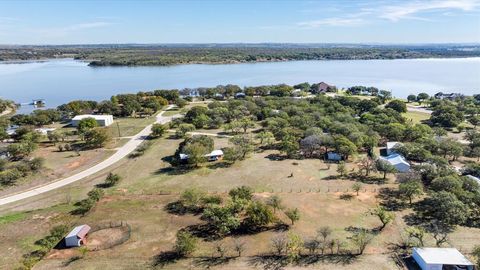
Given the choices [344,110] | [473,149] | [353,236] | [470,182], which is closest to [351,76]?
[344,110]

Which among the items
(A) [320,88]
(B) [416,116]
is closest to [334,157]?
(B) [416,116]

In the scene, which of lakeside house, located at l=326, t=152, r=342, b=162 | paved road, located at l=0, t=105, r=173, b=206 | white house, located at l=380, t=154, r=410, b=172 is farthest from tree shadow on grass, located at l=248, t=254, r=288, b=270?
paved road, located at l=0, t=105, r=173, b=206

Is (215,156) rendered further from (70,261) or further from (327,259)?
(327,259)

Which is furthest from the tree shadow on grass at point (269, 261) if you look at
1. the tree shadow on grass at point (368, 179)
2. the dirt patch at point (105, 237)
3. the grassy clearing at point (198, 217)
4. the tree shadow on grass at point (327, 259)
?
the tree shadow on grass at point (368, 179)

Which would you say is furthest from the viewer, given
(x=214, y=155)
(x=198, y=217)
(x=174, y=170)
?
(x=214, y=155)

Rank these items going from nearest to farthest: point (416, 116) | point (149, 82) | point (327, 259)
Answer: point (327, 259) < point (416, 116) < point (149, 82)

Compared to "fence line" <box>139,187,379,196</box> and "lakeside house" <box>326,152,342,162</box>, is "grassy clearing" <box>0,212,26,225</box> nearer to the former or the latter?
"fence line" <box>139,187,379,196</box>

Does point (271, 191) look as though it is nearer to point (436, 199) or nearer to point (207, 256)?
point (207, 256)

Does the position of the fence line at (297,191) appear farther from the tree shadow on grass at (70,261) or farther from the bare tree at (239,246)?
the tree shadow on grass at (70,261)
